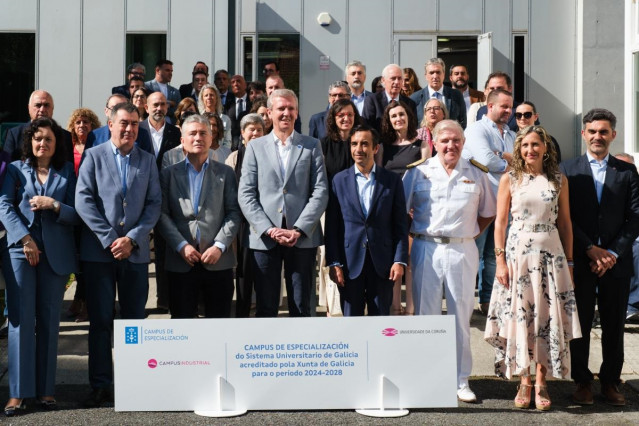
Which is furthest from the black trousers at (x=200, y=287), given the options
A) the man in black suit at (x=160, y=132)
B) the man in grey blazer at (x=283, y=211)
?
the man in black suit at (x=160, y=132)

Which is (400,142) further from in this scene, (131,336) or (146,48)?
(146,48)

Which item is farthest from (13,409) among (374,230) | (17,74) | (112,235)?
(17,74)

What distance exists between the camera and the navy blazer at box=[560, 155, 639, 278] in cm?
688

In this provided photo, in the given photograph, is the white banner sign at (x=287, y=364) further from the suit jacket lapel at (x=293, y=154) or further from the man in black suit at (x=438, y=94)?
the man in black suit at (x=438, y=94)

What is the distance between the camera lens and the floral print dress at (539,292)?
21.8 ft

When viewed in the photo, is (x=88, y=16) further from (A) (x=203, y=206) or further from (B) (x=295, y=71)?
(A) (x=203, y=206)

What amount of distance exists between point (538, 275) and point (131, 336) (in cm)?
292

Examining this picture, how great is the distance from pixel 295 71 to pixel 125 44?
10.5ft

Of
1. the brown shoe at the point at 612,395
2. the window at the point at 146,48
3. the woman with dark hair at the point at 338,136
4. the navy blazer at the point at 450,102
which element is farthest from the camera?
the window at the point at 146,48

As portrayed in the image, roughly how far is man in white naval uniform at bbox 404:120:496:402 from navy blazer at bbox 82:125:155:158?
2655mm

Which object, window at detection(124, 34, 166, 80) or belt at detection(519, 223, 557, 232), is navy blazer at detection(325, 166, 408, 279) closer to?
belt at detection(519, 223, 557, 232)

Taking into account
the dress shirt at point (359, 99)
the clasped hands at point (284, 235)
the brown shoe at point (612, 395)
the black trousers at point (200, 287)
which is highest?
the dress shirt at point (359, 99)

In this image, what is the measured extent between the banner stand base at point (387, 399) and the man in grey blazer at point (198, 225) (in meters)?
1.52

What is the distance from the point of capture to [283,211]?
23.9 ft
